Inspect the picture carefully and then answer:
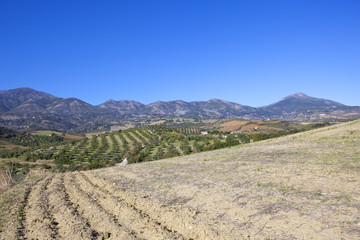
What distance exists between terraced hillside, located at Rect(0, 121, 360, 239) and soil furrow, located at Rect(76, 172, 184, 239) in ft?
0.13

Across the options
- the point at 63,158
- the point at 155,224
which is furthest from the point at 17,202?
the point at 63,158

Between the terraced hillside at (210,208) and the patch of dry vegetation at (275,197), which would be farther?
the terraced hillside at (210,208)

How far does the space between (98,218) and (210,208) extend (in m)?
5.47

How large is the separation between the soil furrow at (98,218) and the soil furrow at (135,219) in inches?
13.6

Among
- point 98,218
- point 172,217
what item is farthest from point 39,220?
point 172,217

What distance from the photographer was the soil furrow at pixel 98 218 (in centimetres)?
873

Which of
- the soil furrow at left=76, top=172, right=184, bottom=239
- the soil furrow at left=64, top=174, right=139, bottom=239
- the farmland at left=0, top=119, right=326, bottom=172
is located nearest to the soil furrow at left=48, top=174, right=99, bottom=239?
the soil furrow at left=64, top=174, right=139, bottom=239

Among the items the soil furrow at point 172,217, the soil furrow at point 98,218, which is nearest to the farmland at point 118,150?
the soil furrow at point 98,218


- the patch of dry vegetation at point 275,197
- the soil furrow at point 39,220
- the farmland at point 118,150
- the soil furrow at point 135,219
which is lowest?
the farmland at point 118,150

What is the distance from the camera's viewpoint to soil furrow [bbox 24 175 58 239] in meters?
9.31

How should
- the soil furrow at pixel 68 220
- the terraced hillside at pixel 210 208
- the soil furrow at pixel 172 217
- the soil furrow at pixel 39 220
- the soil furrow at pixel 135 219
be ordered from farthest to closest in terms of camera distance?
the soil furrow at pixel 39 220
the soil furrow at pixel 68 220
the soil furrow at pixel 135 219
the soil furrow at pixel 172 217
the terraced hillside at pixel 210 208

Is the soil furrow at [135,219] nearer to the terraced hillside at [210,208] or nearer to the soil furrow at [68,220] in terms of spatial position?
the terraced hillside at [210,208]

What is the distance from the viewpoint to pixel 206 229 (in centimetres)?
841

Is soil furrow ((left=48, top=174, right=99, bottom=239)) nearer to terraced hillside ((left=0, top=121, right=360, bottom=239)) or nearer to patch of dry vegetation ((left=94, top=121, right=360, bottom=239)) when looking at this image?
terraced hillside ((left=0, top=121, right=360, bottom=239))
